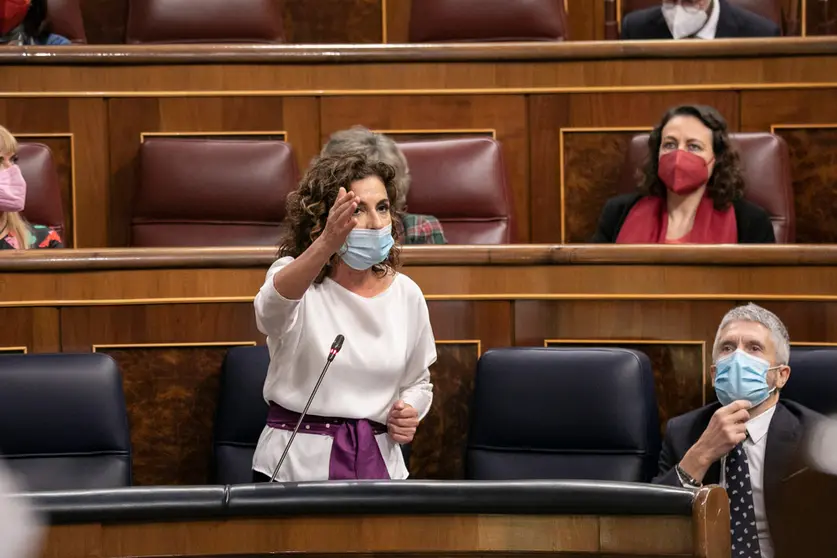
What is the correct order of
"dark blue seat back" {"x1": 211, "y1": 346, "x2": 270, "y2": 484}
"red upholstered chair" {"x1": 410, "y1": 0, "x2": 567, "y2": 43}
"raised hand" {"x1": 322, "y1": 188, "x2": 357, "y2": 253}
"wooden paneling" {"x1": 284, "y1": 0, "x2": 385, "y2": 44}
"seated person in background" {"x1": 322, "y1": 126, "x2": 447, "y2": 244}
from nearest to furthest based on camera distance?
"raised hand" {"x1": 322, "y1": 188, "x2": 357, "y2": 253}
"dark blue seat back" {"x1": 211, "y1": 346, "x2": 270, "y2": 484}
"seated person in background" {"x1": 322, "y1": 126, "x2": 447, "y2": 244}
"red upholstered chair" {"x1": 410, "y1": 0, "x2": 567, "y2": 43}
"wooden paneling" {"x1": 284, "y1": 0, "x2": 385, "y2": 44}

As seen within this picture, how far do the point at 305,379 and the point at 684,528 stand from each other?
1.07 ft

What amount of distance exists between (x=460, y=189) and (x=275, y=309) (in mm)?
555

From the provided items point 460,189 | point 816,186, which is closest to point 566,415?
point 460,189

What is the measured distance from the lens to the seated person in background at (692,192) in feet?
3.98

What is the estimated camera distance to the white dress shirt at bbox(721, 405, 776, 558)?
87cm

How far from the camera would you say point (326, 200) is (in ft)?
2.76

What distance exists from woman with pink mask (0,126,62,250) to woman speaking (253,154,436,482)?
44 cm

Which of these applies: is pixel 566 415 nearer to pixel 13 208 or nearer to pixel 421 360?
pixel 421 360

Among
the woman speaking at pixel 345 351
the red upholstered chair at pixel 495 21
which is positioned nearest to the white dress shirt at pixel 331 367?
the woman speaking at pixel 345 351

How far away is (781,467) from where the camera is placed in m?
0.87

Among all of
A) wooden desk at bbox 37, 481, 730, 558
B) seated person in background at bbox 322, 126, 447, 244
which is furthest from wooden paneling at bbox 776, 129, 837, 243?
wooden desk at bbox 37, 481, 730, 558

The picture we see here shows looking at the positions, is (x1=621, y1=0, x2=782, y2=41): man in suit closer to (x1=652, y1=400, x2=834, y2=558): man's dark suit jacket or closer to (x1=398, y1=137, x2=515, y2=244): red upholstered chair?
(x1=398, y1=137, x2=515, y2=244): red upholstered chair

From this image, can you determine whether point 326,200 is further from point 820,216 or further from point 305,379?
point 820,216

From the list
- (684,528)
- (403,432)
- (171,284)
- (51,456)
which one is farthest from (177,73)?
(684,528)
